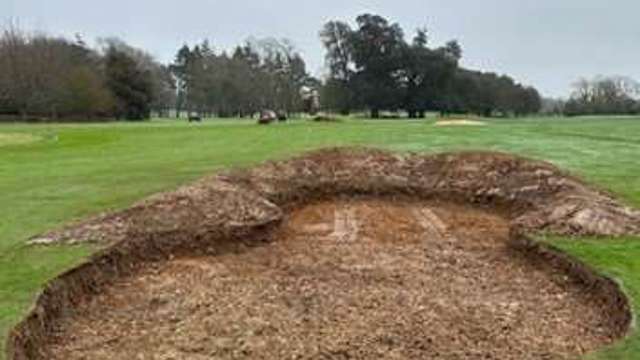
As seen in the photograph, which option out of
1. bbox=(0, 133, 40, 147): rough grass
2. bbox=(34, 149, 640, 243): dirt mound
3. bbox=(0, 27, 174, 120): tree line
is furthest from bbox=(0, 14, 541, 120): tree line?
bbox=(34, 149, 640, 243): dirt mound

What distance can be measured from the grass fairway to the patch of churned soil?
621 mm

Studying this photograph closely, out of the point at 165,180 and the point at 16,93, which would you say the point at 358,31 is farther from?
the point at 165,180

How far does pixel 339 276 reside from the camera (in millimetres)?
10500

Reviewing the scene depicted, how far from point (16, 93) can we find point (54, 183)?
65426 mm

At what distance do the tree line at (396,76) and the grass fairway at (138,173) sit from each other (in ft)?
165

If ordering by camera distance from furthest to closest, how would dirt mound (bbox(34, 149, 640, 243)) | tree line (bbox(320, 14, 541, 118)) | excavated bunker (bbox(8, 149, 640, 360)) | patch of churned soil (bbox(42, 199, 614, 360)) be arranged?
tree line (bbox(320, 14, 541, 118)) → dirt mound (bbox(34, 149, 640, 243)) → excavated bunker (bbox(8, 149, 640, 360)) → patch of churned soil (bbox(42, 199, 614, 360))

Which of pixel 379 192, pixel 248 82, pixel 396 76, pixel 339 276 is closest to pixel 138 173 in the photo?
pixel 379 192

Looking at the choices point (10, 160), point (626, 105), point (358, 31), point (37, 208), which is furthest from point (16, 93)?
point (37, 208)

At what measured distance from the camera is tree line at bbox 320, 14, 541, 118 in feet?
289

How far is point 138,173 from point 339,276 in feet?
35.3

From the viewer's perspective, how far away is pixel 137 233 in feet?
38.2

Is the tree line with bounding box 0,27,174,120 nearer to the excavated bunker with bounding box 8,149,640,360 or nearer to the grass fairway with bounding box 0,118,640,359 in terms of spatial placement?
the grass fairway with bounding box 0,118,640,359

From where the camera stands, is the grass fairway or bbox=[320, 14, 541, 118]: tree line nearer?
the grass fairway

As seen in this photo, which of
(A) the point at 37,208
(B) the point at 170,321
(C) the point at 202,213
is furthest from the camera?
(A) the point at 37,208
